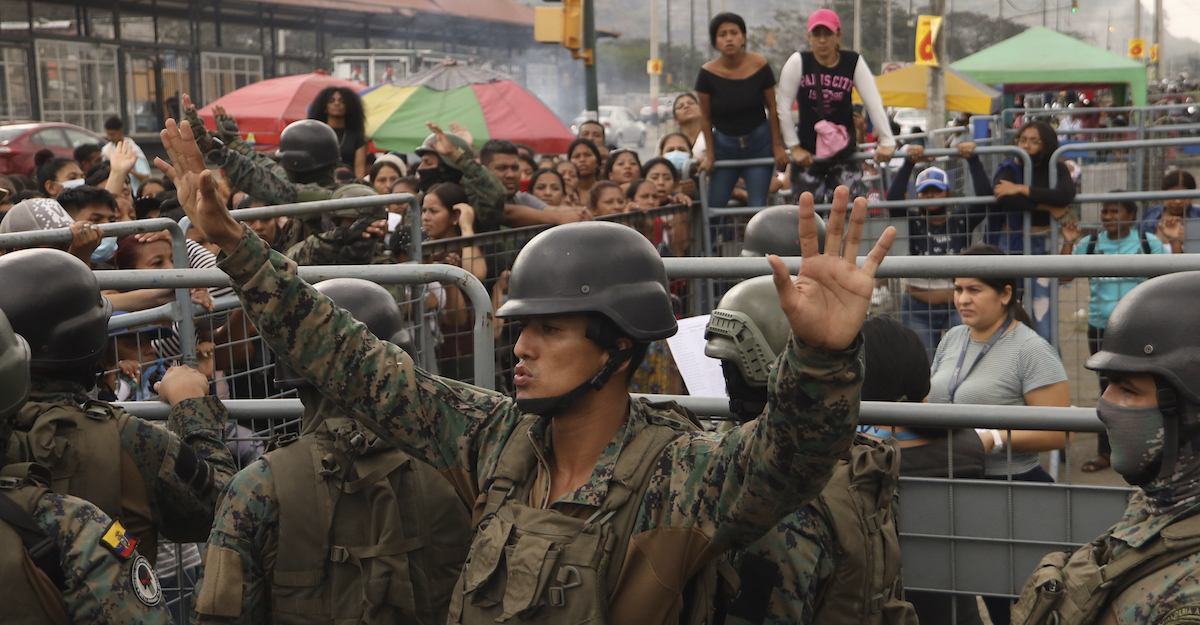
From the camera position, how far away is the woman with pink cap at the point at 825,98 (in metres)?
7.57

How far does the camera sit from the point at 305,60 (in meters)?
33.8

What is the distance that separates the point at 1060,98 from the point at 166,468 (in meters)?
31.6

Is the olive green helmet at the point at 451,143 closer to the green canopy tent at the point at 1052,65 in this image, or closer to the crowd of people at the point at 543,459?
the crowd of people at the point at 543,459

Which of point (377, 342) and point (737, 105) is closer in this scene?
point (377, 342)

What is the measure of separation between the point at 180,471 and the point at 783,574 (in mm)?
1663

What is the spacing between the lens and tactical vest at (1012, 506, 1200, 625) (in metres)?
2.18

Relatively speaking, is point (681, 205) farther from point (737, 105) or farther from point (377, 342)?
point (377, 342)

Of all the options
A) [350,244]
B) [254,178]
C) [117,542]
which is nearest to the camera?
[117,542]

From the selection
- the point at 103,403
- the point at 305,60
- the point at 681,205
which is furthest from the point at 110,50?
the point at 103,403

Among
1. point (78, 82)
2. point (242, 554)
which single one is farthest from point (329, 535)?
point (78, 82)

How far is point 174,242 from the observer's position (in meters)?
4.46

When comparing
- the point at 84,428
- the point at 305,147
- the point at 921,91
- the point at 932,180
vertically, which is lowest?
the point at 84,428

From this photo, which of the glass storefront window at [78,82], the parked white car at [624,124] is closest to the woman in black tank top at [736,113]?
the glass storefront window at [78,82]

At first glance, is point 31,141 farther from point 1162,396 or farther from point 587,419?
point 1162,396
